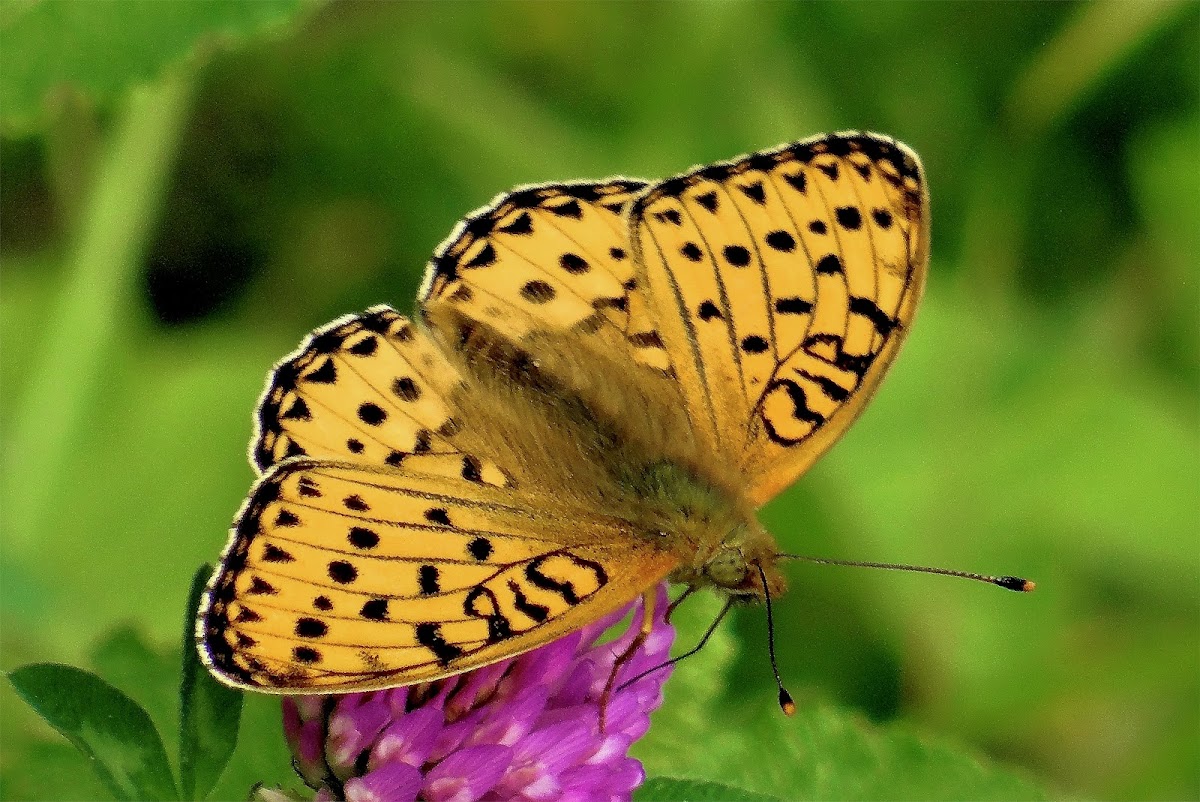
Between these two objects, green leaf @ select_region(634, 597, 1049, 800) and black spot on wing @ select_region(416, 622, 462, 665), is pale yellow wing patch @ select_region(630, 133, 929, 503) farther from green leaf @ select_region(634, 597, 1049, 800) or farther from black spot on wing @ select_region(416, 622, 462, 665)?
black spot on wing @ select_region(416, 622, 462, 665)

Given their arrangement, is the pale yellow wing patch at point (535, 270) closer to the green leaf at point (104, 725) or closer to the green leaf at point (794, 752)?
the green leaf at point (794, 752)

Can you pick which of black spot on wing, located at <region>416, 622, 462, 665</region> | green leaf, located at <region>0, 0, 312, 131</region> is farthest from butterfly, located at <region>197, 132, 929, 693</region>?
green leaf, located at <region>0, 0, 312, 131</region>

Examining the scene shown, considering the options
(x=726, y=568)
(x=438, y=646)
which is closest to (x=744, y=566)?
(x=726, y=568)

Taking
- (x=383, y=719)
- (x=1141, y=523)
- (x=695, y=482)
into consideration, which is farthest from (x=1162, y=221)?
(x=383, y=719)

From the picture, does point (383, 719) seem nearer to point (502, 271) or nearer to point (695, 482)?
point (695, 482)

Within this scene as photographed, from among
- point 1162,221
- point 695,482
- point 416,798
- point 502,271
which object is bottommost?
point 416,798

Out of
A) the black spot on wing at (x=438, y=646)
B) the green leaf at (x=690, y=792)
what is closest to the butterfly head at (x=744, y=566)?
the green leaf at (x=690, y=792)
